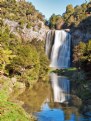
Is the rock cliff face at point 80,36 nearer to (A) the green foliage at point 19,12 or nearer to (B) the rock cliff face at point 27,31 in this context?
(B) the rock cliff face at point 27,31

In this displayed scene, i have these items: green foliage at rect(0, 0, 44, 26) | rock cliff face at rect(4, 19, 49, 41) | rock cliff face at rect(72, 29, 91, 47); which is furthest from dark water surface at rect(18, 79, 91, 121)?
rock cliff face at rect(72, 29, 91, 47)

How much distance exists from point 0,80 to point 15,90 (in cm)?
567

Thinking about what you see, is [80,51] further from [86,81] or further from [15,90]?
[15,90]

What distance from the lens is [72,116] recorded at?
43.4 meters

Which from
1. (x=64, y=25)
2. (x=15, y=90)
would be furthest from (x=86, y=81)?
(x=64, y=25)

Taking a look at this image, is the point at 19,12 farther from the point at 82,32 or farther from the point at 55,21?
the point at 55,21

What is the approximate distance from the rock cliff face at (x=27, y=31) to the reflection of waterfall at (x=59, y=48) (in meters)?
4.43

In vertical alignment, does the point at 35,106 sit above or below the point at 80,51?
below

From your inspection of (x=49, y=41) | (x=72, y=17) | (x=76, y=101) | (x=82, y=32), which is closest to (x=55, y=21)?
(x=72, y=17)

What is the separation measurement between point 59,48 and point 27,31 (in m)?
17.4

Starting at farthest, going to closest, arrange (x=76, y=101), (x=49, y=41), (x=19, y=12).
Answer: (x=49, y=41) < (x=19, y=12) < (x=76, y=101)

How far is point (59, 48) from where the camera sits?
15275 centimetres

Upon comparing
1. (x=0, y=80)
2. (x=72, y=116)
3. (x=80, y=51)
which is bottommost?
(x=72, y=116)

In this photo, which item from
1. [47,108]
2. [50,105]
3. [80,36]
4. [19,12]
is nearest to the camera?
[47,108]
